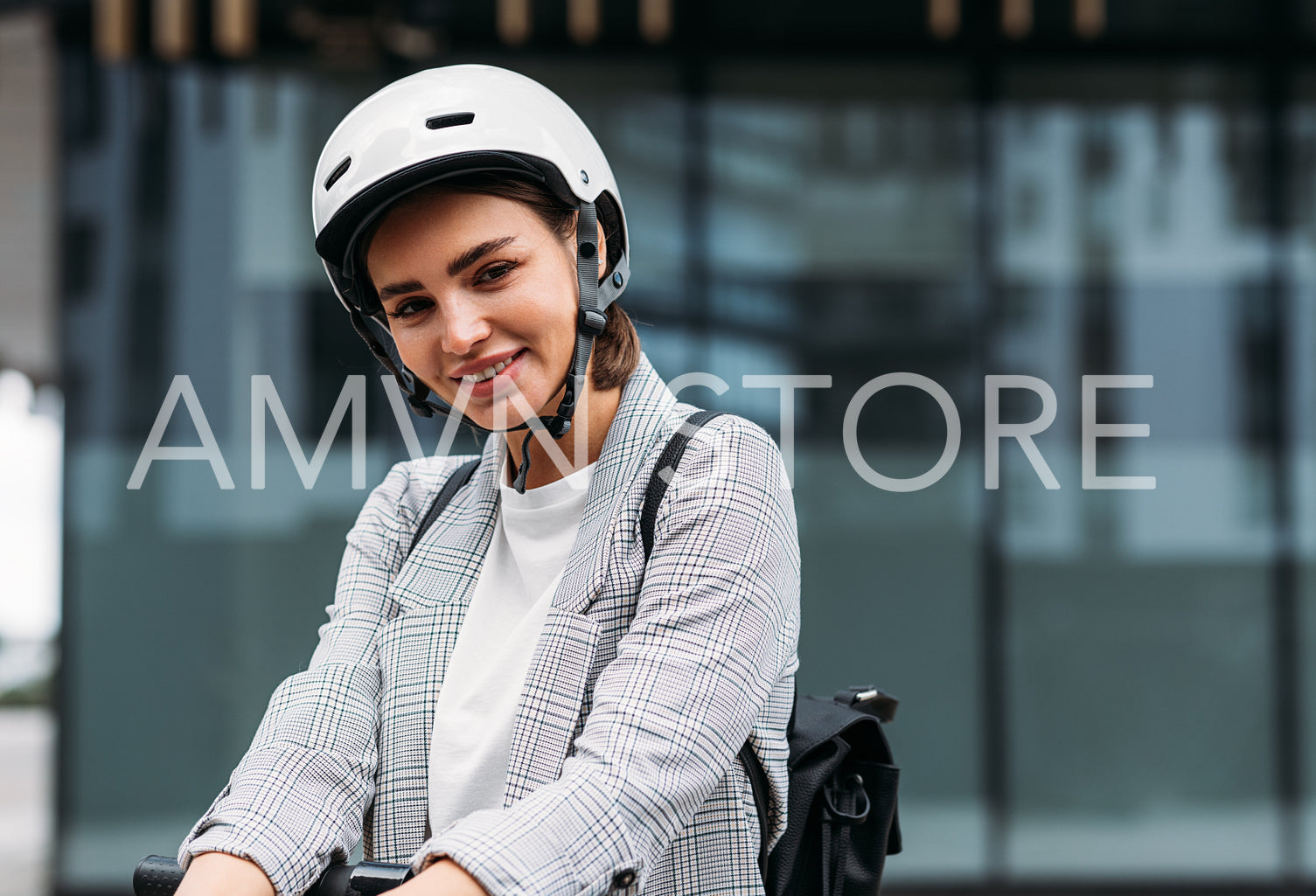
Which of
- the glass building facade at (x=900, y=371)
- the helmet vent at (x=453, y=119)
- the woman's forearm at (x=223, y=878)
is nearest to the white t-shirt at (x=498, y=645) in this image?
the woman's forearm at (x=223, y=878)

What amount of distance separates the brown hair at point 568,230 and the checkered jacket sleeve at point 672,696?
0.26 m

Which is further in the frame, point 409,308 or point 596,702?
point 409,308

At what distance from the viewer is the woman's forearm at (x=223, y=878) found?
1.23m

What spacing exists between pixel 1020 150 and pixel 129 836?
16.8 feet

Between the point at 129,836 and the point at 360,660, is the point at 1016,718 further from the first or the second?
the point at 360,660

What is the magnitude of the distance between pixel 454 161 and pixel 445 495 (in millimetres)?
527

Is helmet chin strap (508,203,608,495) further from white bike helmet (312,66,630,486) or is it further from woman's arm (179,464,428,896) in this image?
woman's arm (179,464,428,896)

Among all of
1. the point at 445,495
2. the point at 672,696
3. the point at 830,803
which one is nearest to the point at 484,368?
the point at 445,495

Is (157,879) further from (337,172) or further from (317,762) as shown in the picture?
(337,172)

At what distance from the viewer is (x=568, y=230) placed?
4.85ft

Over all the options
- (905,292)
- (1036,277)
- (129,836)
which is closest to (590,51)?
(905,292)

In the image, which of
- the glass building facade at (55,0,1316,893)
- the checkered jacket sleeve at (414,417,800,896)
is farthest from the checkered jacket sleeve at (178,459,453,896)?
the glass building facade at (55,0,1316,893)

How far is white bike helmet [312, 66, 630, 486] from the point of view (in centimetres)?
135

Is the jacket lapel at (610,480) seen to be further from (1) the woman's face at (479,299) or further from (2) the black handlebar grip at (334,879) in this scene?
(2) the black handlebar grip at (334,879)
